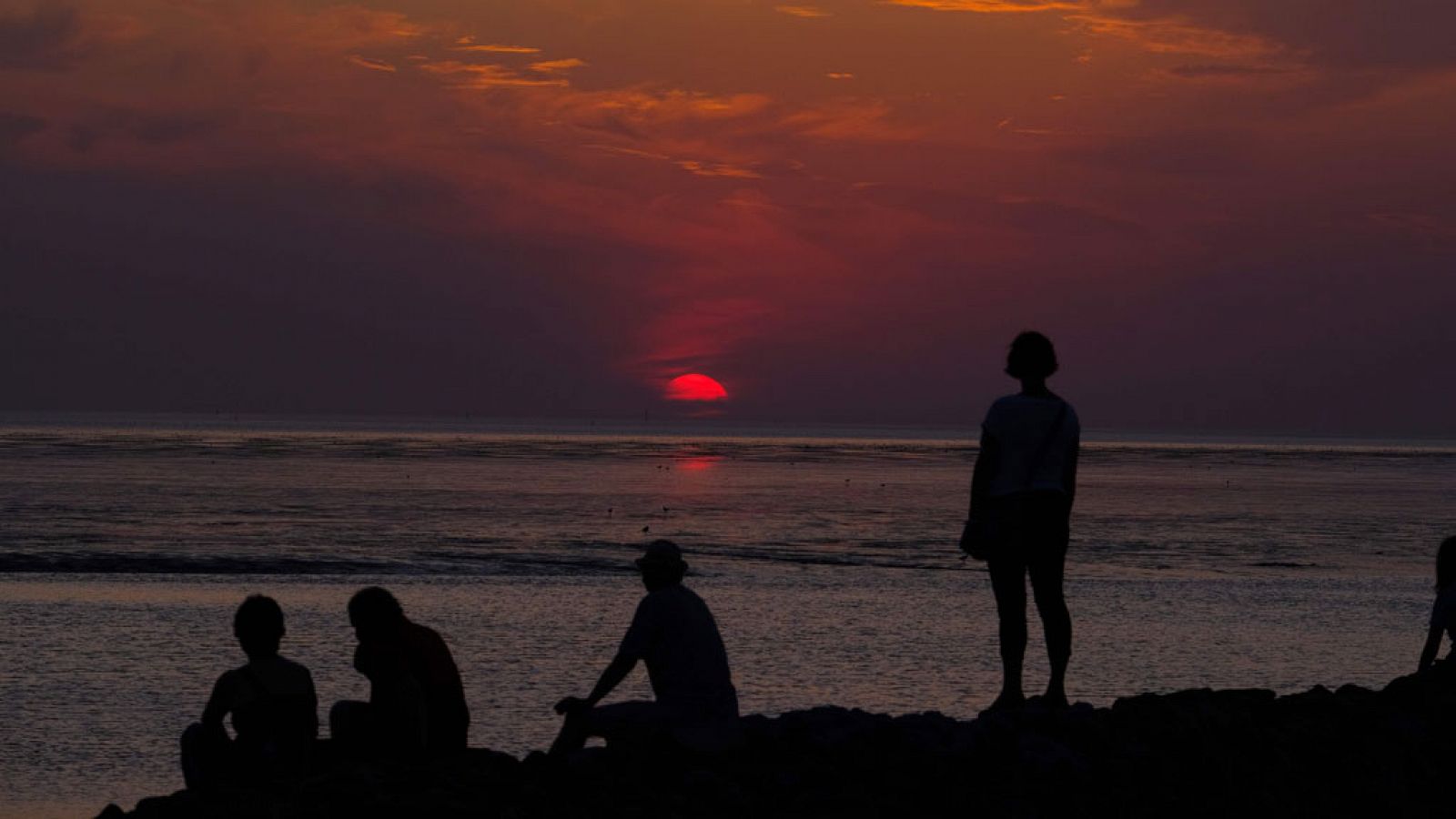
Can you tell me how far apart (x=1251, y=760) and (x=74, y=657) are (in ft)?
44.2

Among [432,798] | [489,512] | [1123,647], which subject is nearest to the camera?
[432,798]

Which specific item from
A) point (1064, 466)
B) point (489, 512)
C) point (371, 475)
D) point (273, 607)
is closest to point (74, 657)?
point (273, 607)

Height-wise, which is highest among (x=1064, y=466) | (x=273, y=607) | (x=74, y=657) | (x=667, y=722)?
(x=1064, y=466)

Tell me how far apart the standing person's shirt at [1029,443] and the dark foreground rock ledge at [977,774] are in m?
1.43

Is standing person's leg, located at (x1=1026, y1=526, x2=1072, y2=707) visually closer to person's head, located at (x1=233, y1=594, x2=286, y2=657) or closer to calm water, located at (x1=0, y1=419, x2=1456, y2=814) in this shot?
person's head, located at (x1=233, y1=594, x2=286, y2=657)

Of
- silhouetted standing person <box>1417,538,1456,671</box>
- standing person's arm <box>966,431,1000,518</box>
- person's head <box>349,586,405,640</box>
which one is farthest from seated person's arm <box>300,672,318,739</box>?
silhouetted standing person <box>1417,538,1456,671</box>

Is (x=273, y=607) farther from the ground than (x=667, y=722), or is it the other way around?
(x=273, y=607)

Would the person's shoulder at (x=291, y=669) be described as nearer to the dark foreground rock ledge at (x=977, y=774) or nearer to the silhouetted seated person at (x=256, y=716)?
the silhouetted seated person at (x=256, y=716)

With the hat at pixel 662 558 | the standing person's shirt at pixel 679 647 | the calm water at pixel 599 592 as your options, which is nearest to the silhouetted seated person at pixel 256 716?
the standing person's shirt at pixel 679 647

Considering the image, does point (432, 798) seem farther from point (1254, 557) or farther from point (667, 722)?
point (1254, 557)

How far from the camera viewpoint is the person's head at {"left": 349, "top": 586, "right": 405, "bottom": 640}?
27.7ft

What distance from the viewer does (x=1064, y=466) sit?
31.6 feet

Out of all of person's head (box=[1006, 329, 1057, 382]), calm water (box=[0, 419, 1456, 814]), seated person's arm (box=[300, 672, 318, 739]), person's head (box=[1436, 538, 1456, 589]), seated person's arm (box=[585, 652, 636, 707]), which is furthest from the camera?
calm water (box=[0, 419, 1456, 814])

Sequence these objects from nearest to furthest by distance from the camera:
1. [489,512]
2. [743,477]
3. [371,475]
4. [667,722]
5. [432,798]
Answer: [432,798] < [667,722] < [489,512] < [371,475] < [743,477]
